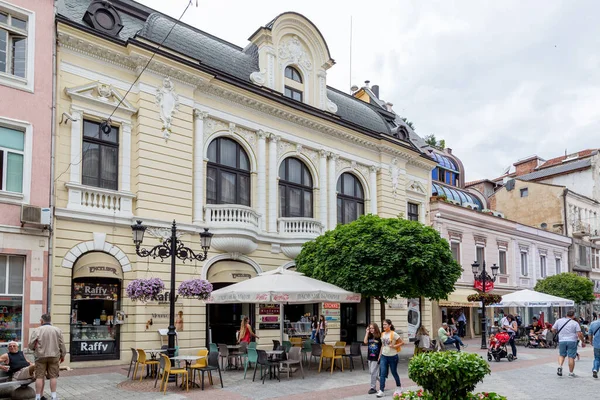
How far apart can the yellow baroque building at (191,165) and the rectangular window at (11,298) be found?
3.55 feet

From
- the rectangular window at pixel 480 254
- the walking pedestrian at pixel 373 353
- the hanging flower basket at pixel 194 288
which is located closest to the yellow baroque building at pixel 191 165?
the hanging flower basket at pixel 194 288

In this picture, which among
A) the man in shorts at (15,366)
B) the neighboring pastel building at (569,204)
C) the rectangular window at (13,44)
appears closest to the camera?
the man in shorts at (15,366)

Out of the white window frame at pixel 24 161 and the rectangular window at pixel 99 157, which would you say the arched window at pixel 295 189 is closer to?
the rectangular window at pixel 99 157

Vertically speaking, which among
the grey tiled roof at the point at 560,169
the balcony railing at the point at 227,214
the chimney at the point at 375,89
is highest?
the chimney at the point at 375,89

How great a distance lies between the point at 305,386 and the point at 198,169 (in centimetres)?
963

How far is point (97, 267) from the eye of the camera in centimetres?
1736

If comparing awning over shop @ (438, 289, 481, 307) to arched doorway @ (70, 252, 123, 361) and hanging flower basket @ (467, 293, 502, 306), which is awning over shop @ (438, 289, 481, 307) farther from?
arched doorway @ (70, 252, 123, 361)

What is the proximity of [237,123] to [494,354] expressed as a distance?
12.4 m

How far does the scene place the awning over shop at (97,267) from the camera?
1708 centimetres

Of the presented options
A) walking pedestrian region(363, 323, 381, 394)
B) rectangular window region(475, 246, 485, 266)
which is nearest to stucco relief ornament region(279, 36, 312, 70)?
walking pedestrian region(363, 323, 381, 394)

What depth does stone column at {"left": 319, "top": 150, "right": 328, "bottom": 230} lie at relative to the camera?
2494cm

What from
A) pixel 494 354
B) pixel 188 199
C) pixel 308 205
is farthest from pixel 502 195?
pixel 188 199

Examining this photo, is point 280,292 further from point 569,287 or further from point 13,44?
point 569,287

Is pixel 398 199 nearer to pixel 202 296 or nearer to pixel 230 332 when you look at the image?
pixel 230 332
